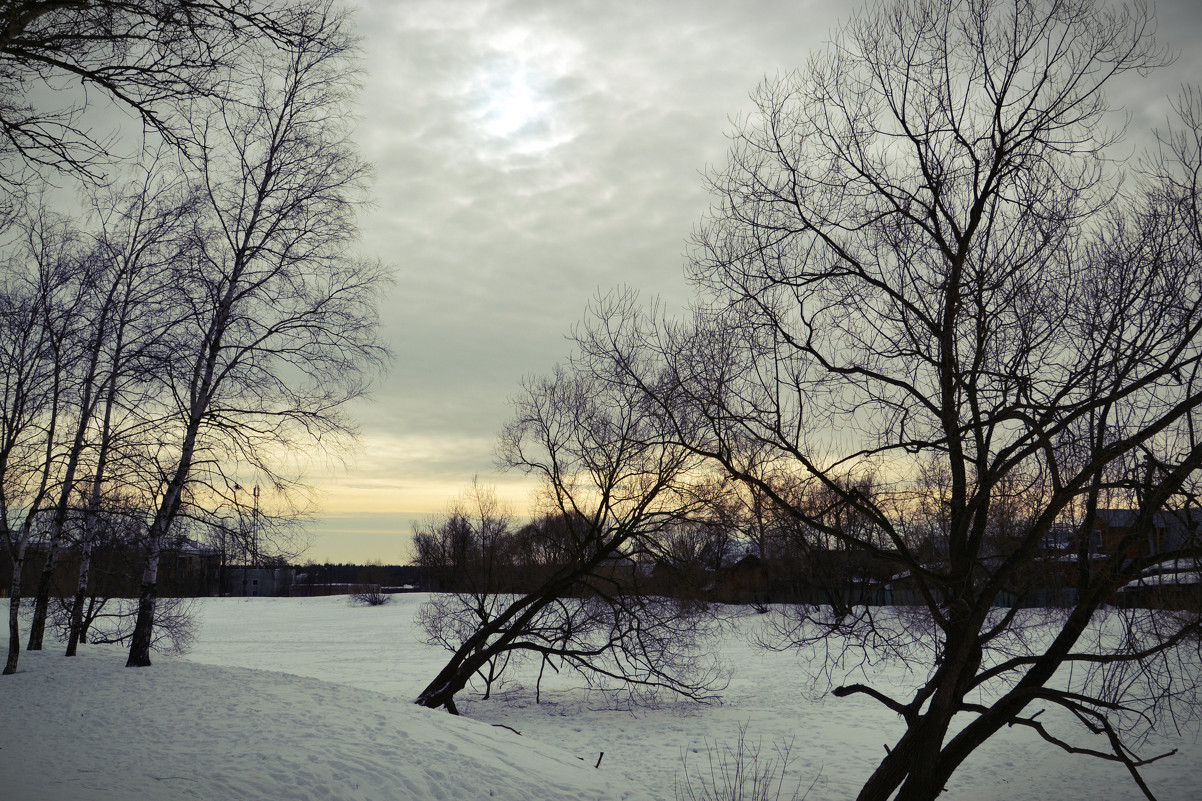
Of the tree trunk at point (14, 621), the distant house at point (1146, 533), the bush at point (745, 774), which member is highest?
the distant house at point (1146, 533)

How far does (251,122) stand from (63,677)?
394 inches

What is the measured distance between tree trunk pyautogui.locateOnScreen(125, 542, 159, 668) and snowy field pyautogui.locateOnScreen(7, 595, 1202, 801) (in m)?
0.46

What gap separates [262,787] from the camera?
7.09 m

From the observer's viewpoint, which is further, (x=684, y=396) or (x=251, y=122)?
(x=251, y=122)

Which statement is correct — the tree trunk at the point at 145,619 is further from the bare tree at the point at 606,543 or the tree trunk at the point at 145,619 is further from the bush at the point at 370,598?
the bush at the point at 370,598

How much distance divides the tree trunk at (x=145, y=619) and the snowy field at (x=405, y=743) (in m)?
0.46

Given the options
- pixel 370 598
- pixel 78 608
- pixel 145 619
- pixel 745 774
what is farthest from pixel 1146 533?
pixel 370 598

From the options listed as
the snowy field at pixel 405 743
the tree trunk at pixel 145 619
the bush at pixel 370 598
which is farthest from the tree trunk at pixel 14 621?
the bush at pixel 370 598

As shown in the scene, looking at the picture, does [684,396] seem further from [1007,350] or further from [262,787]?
[262,787]

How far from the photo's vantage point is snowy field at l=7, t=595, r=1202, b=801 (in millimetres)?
7258

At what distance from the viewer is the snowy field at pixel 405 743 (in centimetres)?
726

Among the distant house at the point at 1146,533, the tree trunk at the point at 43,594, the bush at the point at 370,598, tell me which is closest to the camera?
the distant house at the point at 1146,533

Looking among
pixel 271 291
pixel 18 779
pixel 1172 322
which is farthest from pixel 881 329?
pixel 271 291

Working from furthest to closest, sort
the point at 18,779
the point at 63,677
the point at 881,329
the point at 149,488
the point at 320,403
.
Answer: the point at 320,403
the point at 149,488
the point at 63,677
the point at 881,329
the point at 18,779
